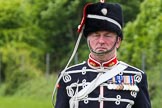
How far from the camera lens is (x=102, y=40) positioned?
388 cm

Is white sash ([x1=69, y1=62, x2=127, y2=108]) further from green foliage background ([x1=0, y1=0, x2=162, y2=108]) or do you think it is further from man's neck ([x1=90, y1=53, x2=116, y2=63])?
green foliage background ([x1=0, y1=0, x2=162, y2=108])

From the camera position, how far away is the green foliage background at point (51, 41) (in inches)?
615

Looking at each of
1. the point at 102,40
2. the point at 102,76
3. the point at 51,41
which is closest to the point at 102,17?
the point at 102,40

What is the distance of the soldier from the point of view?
3.94 meters

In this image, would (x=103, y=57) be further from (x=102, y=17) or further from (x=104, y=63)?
(x=102, y=17)

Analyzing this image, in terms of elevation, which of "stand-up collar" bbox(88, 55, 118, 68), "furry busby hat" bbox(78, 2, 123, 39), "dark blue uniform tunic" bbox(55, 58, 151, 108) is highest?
"furry busby hat" bbox(78, 2, 123, 39)

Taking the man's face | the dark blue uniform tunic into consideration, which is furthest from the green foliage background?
the man's face

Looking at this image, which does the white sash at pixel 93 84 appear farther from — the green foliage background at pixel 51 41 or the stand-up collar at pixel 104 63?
the green foliage background at pixel 51 41

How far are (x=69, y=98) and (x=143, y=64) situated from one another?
436 inches

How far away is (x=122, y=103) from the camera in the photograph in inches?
155

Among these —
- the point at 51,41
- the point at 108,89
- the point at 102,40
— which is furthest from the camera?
the point at 51,41

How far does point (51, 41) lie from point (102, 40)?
23.0 meters

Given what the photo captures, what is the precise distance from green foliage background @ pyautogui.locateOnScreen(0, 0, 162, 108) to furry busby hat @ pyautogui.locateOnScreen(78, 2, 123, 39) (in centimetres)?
938

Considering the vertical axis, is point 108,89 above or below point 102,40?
below
